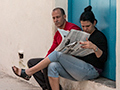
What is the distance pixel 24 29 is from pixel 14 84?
3.28 ft

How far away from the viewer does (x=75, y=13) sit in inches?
131

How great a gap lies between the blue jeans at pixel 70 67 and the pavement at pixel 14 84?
1.21 meters

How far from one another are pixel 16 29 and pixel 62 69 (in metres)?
2.12

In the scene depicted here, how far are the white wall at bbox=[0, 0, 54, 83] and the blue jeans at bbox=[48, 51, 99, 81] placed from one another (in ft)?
3.22

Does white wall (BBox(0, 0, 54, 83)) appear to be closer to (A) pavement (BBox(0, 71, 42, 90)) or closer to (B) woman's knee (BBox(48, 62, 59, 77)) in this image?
(A) pavement (BBox(0, 71, 42, 90))

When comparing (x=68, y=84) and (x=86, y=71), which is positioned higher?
(x=86, y=71)

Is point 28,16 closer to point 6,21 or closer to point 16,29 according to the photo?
point 16,29

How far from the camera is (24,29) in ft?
13.6

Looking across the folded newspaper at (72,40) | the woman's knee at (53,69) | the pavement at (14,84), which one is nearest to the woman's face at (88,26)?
the folded newspaper at (72,40)

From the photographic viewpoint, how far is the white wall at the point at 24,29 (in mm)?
3588

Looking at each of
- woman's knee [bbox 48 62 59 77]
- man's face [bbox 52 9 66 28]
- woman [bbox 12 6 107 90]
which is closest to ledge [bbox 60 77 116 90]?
woman [bbox 12 6 107 90]

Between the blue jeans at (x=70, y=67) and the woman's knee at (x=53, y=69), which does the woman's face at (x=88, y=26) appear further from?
the woman's knee at (x=53, y=69)

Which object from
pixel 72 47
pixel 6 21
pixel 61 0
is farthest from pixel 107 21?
pixel 6 21

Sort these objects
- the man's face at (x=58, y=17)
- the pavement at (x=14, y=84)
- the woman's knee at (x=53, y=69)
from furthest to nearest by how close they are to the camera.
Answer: the pavement at (x=14, y=84) → the man's face at (x=58, y=17) → the woman's knee at (x=53, y=69)
